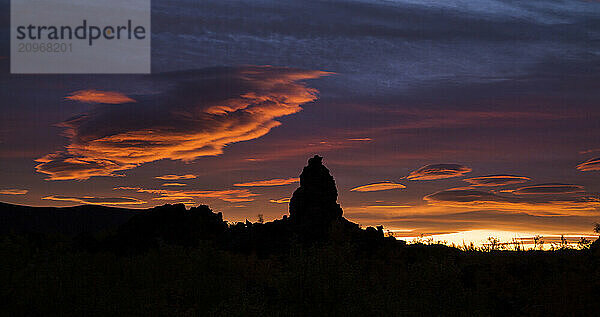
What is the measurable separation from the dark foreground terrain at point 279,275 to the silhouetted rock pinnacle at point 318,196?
4.0 inches

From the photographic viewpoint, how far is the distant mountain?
119688 millimetres

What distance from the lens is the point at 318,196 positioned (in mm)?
52500

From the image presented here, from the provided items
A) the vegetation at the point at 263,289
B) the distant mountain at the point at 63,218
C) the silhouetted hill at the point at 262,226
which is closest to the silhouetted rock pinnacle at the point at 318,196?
the silhouetted hill at the point at 262,226

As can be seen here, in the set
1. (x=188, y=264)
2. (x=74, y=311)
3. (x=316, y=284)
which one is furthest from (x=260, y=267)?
(x=316, y=284)

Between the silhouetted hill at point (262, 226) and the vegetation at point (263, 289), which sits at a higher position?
the silhouetted hill at point (262, 226)

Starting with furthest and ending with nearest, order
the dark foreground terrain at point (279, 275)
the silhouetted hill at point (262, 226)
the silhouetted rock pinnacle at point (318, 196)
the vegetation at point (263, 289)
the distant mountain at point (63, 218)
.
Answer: the distant mountain at point (63, 218) < the silhouetted rock pinnacle at point (318, 196) < the silhouetted hill at point (262, 226) < the dark foreground terrain at point (279, 275) < the vegetation at point (263, 289)

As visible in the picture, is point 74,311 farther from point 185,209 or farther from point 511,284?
point 185,209

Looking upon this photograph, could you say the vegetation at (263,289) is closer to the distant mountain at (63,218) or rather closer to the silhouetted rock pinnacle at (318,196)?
the silhouetted rock pinnacle at (318,196)

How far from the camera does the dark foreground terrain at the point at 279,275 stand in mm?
15312

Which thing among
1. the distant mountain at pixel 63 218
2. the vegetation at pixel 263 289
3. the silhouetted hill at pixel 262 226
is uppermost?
the distant mountain at pixel 63 218

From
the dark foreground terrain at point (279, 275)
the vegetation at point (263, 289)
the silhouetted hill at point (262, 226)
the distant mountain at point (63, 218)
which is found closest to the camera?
the vegetation at point (263, 289)

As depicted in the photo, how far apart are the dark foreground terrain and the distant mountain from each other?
72.8 meters

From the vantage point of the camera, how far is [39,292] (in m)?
22.0

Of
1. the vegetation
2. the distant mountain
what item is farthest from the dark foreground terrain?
the distant mountain
